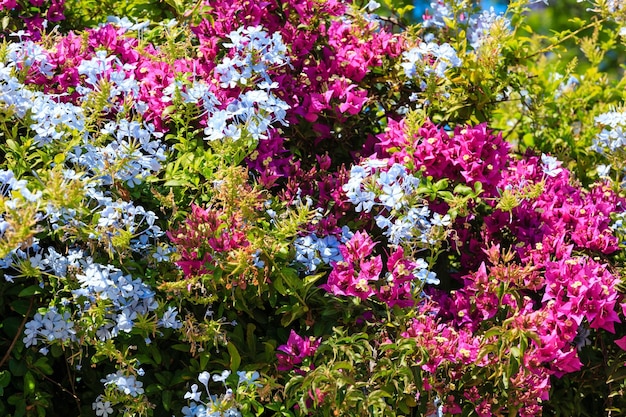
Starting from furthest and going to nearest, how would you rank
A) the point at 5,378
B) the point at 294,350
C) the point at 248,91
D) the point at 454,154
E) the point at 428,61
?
the point at 428,61 → the point at 454,154 → the point at 248,91 → the point at 294,350 → the point at 5,378

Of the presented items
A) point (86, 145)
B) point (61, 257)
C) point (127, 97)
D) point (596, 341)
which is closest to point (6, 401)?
point (61, 257)

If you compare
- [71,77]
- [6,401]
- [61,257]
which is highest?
[71,77]

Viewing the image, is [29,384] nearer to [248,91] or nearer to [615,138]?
[248,91]

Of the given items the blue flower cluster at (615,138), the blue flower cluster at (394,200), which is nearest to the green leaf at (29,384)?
the blue flower cluster at (394,200)

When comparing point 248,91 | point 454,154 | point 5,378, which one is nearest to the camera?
point 5,378

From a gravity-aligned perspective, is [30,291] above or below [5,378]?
above

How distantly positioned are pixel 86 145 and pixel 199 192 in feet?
1.16

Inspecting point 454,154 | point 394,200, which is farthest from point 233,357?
point 454,154

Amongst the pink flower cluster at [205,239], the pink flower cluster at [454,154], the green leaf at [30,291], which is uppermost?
the pink flower cluster at [454,154]

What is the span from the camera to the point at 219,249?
216 cm

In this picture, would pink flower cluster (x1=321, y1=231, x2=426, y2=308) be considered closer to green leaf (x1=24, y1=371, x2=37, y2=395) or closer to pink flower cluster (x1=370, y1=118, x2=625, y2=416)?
pink flower cluster (x1=370, y1=118, x2=625, y2=416)

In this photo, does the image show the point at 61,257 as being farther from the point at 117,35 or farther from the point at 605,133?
the point at 605,133

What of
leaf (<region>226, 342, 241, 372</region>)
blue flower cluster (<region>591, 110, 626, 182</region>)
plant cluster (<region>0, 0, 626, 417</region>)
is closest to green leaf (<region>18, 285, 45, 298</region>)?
plant cluster (<region>0, 0, 626, 417</region>)

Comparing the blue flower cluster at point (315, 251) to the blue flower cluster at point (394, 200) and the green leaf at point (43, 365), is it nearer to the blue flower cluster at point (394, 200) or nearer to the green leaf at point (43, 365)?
the blue flower cluster at point (394, 200)
